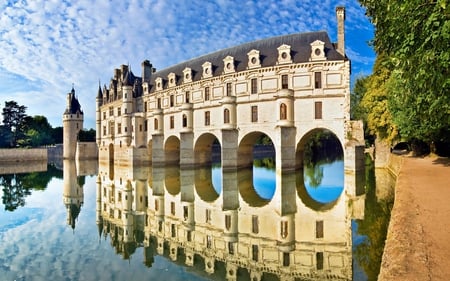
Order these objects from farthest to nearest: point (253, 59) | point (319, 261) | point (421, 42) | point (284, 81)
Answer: point (253, 59) → point (284, 81) → point (421, 42) → point (319, 261)

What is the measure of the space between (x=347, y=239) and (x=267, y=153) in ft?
178

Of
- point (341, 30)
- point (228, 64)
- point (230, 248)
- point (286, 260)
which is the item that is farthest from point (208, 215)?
point (341, 30)

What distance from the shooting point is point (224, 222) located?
1243cm

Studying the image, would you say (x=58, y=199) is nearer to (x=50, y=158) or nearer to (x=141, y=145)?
(x=141, y=145)

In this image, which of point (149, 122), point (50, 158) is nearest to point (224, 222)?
point (149, 122)

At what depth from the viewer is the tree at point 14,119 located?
213 feet

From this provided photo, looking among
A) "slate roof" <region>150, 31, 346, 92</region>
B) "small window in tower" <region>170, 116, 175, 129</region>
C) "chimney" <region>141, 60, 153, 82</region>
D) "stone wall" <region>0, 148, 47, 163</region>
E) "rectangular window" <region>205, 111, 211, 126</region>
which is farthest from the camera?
"stone wall" <region>0, 148, 47, 163</region>

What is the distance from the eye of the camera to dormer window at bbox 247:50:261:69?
2836 centimetres

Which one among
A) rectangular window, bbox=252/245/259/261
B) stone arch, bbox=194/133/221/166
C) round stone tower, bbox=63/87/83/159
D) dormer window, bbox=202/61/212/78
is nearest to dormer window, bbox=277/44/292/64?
dormer window, bbox=202/61/212/78

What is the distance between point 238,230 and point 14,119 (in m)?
70.7

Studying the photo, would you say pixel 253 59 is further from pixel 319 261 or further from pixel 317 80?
pixel 319 261

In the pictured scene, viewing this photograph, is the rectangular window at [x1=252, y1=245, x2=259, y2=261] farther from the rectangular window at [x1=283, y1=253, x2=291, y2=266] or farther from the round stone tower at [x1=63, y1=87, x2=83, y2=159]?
the round stone tower at [x1=63, y1=87, x2=83, y2=159]

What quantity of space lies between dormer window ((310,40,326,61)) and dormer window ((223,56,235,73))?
759cm

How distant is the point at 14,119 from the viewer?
2596 inches
